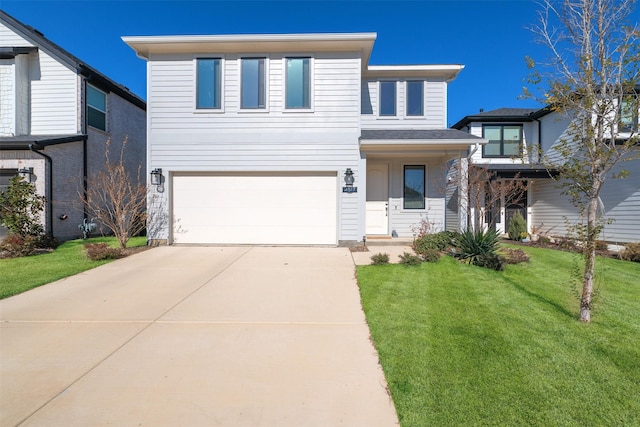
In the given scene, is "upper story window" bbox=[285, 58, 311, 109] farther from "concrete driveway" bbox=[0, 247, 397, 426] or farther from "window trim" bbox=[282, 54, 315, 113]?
"concrete driveway" bbox=[0, 247, 397, 426]

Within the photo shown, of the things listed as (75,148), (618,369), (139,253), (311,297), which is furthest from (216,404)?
(75,148)

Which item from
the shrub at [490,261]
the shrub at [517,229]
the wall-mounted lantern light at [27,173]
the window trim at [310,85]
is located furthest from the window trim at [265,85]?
the shrub at [517,229]

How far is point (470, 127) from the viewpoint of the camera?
1472 cm

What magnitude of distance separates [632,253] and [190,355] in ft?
33.7

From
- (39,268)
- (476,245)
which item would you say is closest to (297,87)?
(476,245)

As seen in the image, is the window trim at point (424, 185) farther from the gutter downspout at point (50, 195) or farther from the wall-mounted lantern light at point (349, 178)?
the gutter downspout at point (50, 195)

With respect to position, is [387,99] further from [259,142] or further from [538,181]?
[538,181]

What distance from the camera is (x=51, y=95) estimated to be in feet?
36.5

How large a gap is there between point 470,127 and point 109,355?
625 inches

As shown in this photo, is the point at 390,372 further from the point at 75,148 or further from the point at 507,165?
the point at 507,165

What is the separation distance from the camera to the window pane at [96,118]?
11.6m

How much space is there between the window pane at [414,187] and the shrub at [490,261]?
4092mm

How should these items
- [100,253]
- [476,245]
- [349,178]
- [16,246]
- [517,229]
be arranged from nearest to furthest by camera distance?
1. [476,245]
2. [100,253]
3. [16,246]
4. [349,178]
5. [517,229]

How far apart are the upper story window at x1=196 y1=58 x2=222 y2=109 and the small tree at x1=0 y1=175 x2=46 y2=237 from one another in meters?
5.15
